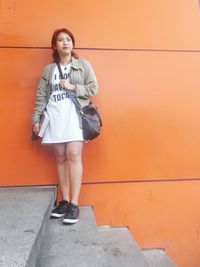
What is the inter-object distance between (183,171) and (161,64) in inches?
44.0

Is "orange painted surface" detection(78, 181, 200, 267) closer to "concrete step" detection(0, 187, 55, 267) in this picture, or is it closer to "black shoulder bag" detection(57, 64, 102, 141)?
"concrete step" detection(0, 187, 55, 267)

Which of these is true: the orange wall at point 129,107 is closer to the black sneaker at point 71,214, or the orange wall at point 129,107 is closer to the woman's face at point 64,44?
the woman's face at point 64,44

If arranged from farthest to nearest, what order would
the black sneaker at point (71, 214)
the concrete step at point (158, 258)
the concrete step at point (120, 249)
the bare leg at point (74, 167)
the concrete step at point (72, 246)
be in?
the concrete step at point (158, 258)
the bare leg at point (74, 167)
the black sneaker at point (71, 214)
the concrete step at point (120, 249)
the concrete step at point (72, 246)

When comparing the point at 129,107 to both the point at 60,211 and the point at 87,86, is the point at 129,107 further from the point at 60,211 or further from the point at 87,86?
the point at 60,211

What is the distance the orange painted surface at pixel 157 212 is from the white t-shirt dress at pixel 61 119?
0.67 meters

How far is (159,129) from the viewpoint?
3.19m

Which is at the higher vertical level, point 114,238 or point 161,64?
point 161,64

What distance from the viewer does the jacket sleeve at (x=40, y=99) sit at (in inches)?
111

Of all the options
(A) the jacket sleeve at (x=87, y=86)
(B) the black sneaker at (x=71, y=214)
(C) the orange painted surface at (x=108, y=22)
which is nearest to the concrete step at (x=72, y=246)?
(B) the black sneaker at (x=71, y=214)

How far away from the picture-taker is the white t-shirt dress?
2.64 metres

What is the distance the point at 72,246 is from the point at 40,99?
134cm

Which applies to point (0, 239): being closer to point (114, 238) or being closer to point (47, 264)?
point (47, 264)

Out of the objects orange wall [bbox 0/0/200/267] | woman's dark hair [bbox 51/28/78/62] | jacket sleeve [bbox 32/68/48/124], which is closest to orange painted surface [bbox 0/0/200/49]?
orange wall [bbox 0/0/200/267]

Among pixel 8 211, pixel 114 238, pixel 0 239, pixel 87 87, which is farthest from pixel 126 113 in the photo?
pixel 0 239
